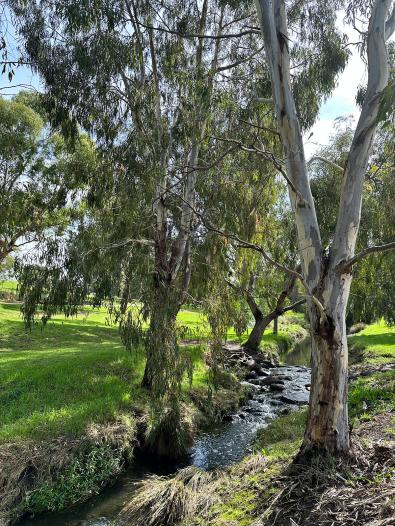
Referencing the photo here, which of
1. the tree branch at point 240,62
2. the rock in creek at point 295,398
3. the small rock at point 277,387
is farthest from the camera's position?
the small rock at point 277,387

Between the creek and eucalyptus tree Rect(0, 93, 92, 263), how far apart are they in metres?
7.96

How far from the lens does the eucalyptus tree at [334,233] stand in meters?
4.53

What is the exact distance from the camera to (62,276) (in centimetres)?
887

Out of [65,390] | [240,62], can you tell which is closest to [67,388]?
[65,390]

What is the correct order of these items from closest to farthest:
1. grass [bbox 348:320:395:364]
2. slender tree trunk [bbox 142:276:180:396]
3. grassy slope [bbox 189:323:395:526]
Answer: grassy slope [bbox 189:323:395:526] < slender tree trunk [bbox 142:276:180:396] < grass [bbox 348:320:395:364]

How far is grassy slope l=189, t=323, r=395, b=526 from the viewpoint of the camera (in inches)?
175

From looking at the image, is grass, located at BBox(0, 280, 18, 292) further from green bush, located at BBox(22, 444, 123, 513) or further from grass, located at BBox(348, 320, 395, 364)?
green bush, located at BBox(22, 444, 123, 513)

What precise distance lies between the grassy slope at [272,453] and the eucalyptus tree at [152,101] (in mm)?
2014

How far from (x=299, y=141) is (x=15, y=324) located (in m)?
15.9

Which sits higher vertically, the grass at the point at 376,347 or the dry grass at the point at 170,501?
the grass at the point at 376,347

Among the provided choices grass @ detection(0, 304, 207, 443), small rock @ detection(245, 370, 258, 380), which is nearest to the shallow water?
small rock @ detection(245, 370, 258, 380)

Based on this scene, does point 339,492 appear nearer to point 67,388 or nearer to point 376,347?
point 67,388

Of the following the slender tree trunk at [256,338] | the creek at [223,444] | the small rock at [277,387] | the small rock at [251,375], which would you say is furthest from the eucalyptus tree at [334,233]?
the slender tree trunk at [256,338]

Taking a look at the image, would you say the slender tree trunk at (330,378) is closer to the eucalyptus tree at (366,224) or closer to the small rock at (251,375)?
the eucalyptus tree at (366,224)
